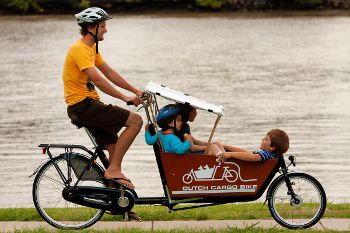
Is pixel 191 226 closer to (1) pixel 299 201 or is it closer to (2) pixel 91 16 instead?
(1) pixel 299 201

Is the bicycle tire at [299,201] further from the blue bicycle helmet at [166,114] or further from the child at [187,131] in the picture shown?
the blue bicycle helmet at [166,114]

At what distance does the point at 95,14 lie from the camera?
8297 mm

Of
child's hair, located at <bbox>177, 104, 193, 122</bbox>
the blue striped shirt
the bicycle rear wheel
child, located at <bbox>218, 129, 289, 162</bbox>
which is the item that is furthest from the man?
the blue striped shirt

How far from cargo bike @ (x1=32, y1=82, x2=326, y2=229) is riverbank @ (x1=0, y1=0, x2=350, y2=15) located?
62.5 m

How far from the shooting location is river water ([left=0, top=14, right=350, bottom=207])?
15141mm

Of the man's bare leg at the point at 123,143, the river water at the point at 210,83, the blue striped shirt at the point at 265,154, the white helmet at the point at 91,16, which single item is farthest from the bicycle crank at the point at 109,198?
the river water at the point at 210,83

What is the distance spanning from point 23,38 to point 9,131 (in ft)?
83.1

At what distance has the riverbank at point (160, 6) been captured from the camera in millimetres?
70625

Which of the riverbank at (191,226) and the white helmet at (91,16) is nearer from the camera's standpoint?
the riverbank at (191,226)

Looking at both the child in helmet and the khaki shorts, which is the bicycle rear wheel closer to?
the khaki shorts

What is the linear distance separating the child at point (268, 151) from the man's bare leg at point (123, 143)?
804 mm

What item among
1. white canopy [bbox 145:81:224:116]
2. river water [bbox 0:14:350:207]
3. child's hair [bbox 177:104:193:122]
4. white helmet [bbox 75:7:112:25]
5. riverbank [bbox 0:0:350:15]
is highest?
white helmet [bbox 75:7:112:25]

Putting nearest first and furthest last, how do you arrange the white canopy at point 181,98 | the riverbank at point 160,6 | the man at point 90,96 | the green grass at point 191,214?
the white canopy at point 181,98 → the man at point 90,96 → the green grass at point 191,214 → the riverbank at point 160,6

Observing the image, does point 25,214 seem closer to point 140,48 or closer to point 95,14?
point 95,14
